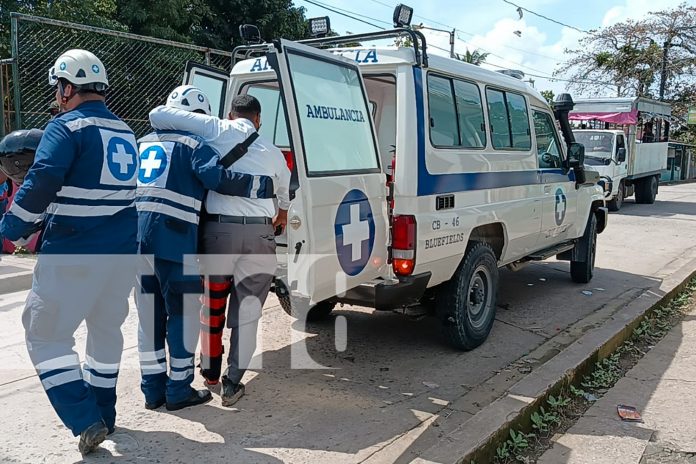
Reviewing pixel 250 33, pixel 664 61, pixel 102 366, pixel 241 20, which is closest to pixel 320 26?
pixel 250 33

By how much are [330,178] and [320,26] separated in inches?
68.8

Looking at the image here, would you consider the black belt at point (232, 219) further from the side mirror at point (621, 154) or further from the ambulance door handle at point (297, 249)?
the side mirror at point (621, 154)

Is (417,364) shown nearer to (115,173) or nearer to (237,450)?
(237,450)

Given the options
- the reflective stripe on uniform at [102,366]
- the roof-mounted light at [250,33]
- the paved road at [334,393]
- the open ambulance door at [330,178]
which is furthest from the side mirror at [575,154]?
the reflective stripe on uniform at [102,366]

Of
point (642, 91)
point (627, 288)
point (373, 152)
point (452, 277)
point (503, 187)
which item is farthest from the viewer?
point (642, 91)

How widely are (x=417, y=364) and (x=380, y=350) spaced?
0.40m

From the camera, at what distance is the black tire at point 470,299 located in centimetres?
479

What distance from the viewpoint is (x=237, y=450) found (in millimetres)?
3346

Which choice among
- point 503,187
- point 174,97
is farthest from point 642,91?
point 174,97

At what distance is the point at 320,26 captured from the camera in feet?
16.1

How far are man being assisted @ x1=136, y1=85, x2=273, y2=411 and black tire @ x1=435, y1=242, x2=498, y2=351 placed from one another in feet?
5.68

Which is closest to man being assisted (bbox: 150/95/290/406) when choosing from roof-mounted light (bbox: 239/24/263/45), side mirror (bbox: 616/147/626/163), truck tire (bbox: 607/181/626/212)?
roof-mounted light (bbox: 239/24/263/45)

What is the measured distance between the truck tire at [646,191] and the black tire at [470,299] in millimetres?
15321

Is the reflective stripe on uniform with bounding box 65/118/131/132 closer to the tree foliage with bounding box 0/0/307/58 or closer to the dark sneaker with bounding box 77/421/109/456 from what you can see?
the dark sneaker with bounding box 77/421/109/456
